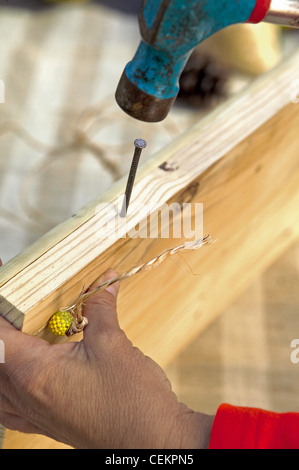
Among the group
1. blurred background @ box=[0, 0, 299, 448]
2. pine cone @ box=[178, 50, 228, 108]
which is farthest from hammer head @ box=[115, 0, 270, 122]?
pine cone @ box=[178, 50, 228, 108]

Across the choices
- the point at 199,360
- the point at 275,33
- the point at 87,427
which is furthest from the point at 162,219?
the point at 275,33

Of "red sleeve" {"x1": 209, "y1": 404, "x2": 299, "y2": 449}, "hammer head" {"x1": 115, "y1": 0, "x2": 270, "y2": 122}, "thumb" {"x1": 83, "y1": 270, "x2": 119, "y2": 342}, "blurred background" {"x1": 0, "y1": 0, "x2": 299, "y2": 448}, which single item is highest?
"hammer head" {"x1": 115, "y1": 0, "x2": 270, "y2": 122}

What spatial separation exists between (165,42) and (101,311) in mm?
366

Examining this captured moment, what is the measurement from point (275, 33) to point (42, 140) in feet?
2.90

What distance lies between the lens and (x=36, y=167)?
5.06ft

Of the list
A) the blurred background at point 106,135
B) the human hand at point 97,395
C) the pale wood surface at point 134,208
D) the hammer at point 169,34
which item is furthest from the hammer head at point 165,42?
the blurred background at point 106,135

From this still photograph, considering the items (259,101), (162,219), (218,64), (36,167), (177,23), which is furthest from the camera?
(218,64)

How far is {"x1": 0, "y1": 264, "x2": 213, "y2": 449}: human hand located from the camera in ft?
2.15

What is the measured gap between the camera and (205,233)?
3.38ft

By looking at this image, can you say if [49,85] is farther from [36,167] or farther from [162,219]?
[162,219]

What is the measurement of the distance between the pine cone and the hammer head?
104 centimetres

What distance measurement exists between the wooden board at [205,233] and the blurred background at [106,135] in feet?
0.42

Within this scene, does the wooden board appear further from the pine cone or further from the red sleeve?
the pine cone

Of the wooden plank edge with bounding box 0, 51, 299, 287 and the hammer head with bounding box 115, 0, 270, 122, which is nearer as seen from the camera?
the hammer head with bounding box 115, 0, 270, 122
